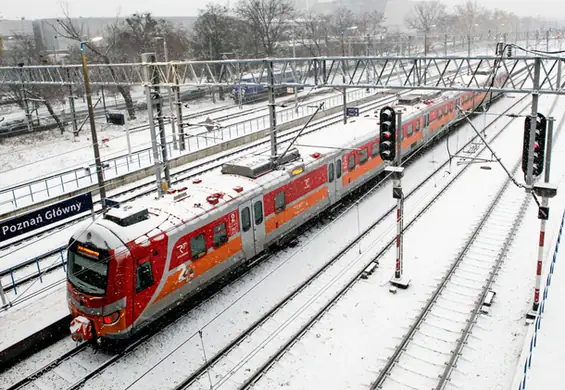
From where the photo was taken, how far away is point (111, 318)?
12.0 metres

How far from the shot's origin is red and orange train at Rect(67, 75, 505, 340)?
12062 mm

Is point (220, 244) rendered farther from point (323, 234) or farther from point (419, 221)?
point (419, 221)

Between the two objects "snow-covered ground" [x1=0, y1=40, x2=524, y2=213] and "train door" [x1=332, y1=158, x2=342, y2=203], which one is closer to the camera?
"train door" [x1=332, y1=158, x2=342, y2=203]

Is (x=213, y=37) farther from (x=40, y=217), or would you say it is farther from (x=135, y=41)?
(x=40, y=217)

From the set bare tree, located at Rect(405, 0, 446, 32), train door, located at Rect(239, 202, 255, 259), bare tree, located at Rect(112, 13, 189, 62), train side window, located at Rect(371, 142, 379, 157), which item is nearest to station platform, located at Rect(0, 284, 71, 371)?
train door, located at Rect(239, 202, 255, 259)

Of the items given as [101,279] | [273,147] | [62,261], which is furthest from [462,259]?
[62,261]

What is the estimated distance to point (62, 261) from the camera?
16875 mm

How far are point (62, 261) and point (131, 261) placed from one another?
618 centimetres

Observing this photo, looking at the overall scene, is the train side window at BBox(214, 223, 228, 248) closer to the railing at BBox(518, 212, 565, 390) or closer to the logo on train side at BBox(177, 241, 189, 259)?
the logo on train side at BBox(177, 241, 189, 259)

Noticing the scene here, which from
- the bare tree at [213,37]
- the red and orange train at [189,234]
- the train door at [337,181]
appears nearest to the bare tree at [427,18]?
the bare tree at [213,37]

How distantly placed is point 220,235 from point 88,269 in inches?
143

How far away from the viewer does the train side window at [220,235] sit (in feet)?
47.0

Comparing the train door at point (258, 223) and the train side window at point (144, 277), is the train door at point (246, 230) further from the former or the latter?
A: the train side window at point (144, 277)

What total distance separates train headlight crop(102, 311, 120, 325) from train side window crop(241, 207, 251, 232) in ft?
15.2
